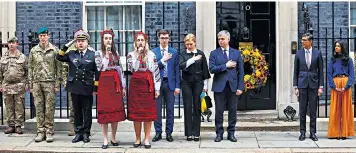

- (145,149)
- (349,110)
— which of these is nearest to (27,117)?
(145,149)

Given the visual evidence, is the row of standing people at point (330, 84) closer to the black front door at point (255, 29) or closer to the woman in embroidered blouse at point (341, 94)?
the woman in embroidered blouse at point (341, 94)

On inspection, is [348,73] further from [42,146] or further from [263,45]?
[42,146]

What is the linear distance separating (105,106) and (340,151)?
3.45 m

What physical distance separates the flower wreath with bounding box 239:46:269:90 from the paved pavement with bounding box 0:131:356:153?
165 cm

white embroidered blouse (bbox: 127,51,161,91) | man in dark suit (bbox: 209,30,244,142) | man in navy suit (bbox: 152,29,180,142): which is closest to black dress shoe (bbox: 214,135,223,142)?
man in dark suit (bbox: 209,30,244,142)

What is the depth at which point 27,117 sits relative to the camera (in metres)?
11.8

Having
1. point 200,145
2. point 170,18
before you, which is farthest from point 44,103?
point 170,18

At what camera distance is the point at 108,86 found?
9.11m

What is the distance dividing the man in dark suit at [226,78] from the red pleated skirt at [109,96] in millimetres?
1523

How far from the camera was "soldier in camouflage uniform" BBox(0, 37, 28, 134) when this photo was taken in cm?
1020

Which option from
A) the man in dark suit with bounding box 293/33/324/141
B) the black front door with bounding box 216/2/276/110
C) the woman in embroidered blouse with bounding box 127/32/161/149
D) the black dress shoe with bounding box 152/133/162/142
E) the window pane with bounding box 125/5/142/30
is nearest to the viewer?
the woman in embroidered blouse with bounding box 127/32/161/149

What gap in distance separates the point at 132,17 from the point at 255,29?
7.95ft

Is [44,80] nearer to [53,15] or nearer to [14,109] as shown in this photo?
[14,109]

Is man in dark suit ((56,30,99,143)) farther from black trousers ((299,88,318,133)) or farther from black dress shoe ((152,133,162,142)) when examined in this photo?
black trousers ((299,88,318,133))
